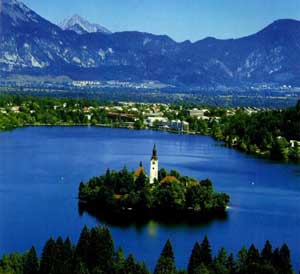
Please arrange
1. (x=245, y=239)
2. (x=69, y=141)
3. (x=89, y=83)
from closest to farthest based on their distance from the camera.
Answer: (x=245, y=239) → (x=69, y=141) → (x=89, y=83)

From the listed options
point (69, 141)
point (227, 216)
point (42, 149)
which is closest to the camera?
point (227, 216)

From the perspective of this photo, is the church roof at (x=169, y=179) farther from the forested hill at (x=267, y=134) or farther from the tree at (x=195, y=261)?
the forested hill at (x=267, y=134)

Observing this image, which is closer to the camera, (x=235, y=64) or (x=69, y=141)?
(x=69, y=141)

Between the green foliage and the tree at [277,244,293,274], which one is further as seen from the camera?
the green foliage

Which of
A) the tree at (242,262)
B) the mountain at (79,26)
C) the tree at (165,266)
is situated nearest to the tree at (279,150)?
the tree at (242,262)

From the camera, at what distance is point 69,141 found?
1228cm

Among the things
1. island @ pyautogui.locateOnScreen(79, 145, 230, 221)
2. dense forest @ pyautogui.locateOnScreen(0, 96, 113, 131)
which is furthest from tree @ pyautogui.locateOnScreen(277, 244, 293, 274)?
dense forest @ pyautogui.locateOnScreen(0, 96, 113, 131)

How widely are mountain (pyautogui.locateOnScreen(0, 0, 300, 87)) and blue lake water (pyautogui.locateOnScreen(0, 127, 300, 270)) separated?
3115cm

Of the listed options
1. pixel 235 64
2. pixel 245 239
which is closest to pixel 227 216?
pixel 245 239

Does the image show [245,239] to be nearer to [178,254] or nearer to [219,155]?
[178,254]

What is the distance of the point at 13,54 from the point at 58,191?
123 ft

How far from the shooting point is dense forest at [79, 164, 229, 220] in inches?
273

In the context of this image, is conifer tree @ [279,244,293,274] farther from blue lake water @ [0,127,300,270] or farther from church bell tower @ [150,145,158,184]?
church bell tower @ [150,145,158,184]

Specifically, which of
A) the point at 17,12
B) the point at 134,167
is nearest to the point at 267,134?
the point at 134,167
